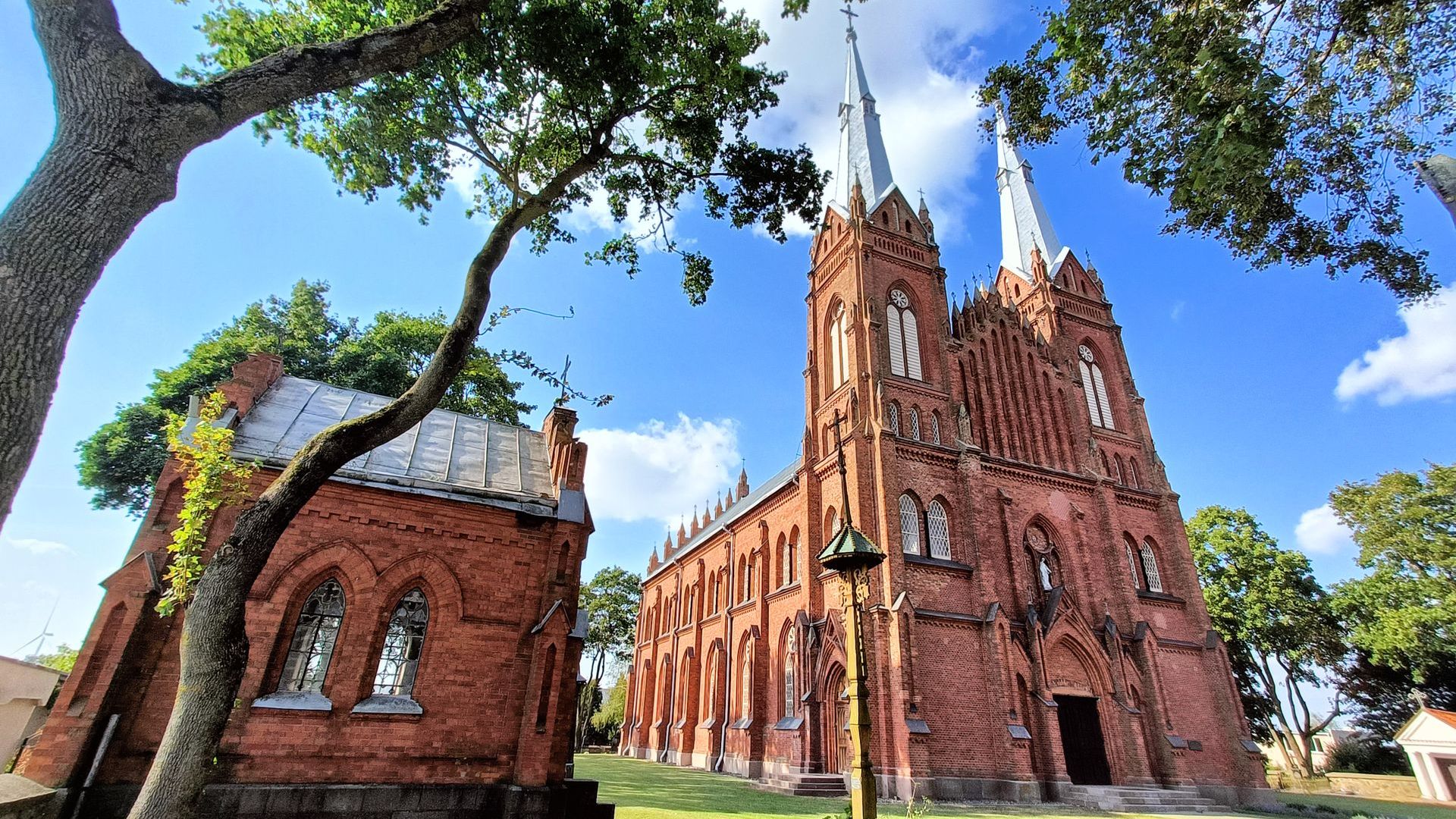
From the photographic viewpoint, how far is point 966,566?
20.0 meters

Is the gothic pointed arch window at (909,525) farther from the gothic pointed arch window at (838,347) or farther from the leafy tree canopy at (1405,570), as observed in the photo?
the leafy tree canopy at (1405,570)

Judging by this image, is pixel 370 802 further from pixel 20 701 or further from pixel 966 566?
pixel 966 566

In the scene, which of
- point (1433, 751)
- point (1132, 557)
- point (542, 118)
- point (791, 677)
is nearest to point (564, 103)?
point (542, 118)

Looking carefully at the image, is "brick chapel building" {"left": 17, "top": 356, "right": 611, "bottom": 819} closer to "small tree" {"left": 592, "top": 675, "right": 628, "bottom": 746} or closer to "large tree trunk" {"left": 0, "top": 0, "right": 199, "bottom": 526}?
"large tree trunk" {"left": 0, "top": 0, "right": 199, "bottom": 526}

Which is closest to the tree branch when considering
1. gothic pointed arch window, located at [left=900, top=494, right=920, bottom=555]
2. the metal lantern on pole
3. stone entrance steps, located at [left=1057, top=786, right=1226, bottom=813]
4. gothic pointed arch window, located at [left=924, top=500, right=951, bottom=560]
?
the metal lantern on pole

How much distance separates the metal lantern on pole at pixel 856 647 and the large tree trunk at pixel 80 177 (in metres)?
6.19

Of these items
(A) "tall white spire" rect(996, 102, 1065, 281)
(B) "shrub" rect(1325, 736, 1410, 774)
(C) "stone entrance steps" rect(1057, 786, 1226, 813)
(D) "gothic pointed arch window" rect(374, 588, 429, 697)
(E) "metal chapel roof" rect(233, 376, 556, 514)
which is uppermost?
(A) "tall white spire" rect(996, 102, 1065, 281)

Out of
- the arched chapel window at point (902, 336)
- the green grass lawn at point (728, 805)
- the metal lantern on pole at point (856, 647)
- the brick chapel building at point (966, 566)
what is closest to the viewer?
the metal lantern on pole at point (856, 647)

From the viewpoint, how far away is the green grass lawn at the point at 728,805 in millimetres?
12875

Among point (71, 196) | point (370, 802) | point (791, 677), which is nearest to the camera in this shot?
point (71, 196)

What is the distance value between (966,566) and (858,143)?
2008cm

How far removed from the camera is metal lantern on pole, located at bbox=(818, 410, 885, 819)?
5.84 meters

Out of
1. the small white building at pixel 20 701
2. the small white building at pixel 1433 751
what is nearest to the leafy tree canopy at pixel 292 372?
the small white building at pixel 20 701

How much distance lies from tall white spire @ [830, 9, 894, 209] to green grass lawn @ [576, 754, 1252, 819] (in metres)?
21.6
